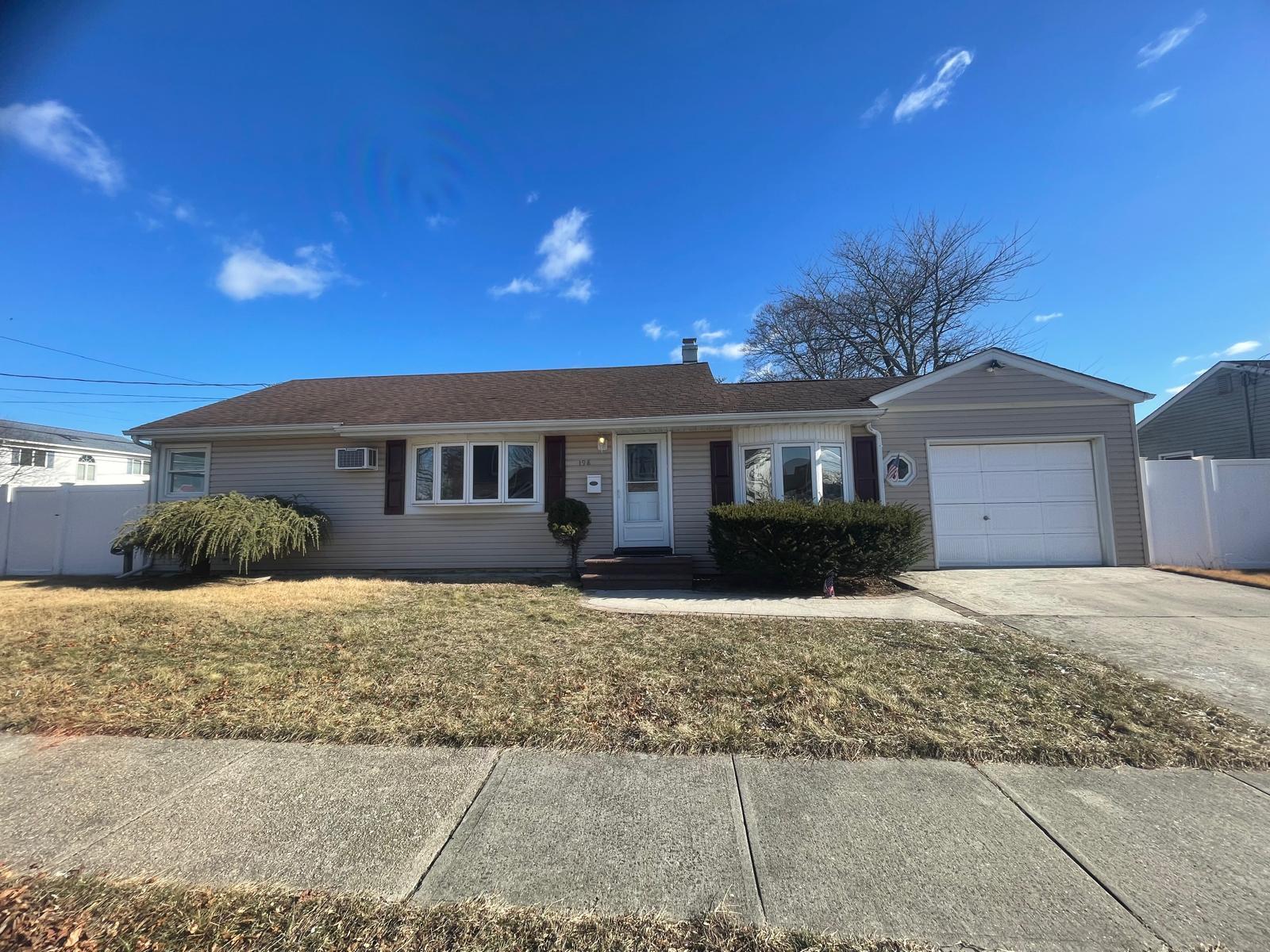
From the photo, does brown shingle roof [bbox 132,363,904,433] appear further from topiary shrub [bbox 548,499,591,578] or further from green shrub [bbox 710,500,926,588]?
green shrub [bbox 710,500,926,588]

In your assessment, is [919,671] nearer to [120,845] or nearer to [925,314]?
[120,845]

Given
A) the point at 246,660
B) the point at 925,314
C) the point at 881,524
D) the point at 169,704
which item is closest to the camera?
the point at 169,704

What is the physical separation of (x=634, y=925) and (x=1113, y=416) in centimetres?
1136

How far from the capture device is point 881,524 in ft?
23.9

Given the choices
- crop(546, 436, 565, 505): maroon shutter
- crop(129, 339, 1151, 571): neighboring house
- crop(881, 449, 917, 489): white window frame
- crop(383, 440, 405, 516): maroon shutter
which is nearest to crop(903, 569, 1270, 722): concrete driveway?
crop(129, 339, 1151, 571): neighboring house

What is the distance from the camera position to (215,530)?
8.27 meters

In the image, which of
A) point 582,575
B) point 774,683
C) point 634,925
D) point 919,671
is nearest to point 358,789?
point 634,925

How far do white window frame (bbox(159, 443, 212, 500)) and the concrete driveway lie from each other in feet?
42.0

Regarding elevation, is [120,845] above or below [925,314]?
below

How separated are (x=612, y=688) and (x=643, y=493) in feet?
19.7

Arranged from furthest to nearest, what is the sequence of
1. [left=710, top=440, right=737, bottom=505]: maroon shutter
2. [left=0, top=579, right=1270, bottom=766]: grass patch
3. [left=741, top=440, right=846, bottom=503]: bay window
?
[left=710, top=440, right=737, bottom=505]: maroon shutter → [left=741, top=440, right=846, bottom=503]: bay window → [left=0, top=579, right=1270, bottom=766]: grass patch

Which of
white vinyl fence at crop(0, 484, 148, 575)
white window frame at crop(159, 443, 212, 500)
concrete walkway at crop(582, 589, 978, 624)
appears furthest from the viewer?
white vinyl fence at crop(0, 484, 148, 575)

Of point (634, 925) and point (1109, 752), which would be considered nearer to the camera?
point (634, 925)

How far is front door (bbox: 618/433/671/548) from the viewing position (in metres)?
9.68
